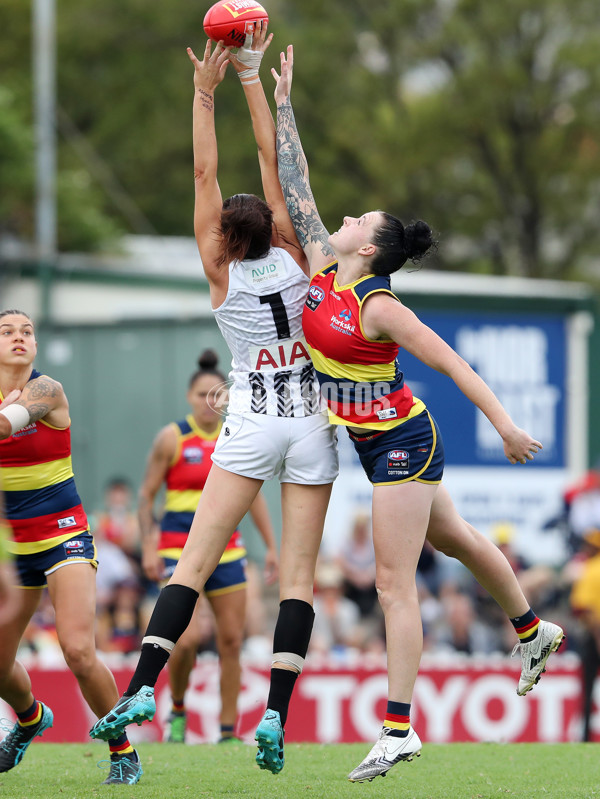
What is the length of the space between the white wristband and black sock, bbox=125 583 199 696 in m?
1.10

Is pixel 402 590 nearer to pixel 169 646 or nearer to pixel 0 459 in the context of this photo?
pixel 169 646

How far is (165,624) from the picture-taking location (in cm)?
582

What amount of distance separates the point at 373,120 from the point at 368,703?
67.8 feet

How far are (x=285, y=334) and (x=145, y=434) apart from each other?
1157cm

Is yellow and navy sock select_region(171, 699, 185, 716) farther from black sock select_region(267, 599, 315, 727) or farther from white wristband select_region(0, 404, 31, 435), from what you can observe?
white wristband select_region(0, 404, 31, 435)

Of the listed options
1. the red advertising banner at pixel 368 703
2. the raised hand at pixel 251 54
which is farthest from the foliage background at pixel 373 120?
the raised hand at pixel 251 54

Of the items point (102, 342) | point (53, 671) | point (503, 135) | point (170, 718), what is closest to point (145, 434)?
point (102, 342)

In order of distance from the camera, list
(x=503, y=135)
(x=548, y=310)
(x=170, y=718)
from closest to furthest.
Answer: (x=170, y=718)
(x=548, y=310)
(x=503, y=135)

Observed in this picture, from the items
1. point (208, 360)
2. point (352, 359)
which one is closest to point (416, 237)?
point (352, 359)

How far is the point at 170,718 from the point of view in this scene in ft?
30.5

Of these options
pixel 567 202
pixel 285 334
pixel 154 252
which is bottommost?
pixel 285 334

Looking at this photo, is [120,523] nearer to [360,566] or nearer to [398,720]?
[360,566]

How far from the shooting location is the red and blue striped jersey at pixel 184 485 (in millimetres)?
9172

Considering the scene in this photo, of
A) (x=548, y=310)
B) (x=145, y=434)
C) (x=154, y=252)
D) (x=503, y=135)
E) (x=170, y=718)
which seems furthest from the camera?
(x=503, y=135)
